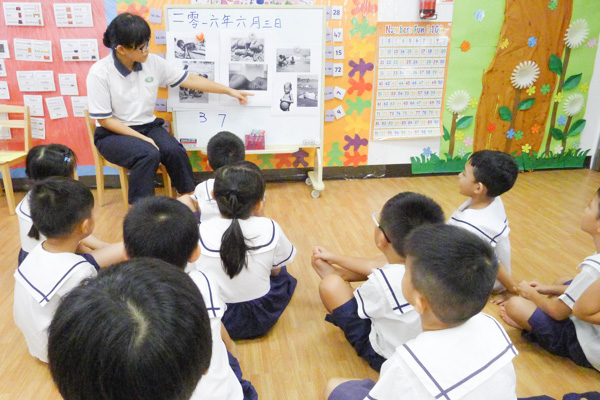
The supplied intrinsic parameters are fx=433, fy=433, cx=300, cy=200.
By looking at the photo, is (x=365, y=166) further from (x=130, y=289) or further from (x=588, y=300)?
(x=130, y=289)

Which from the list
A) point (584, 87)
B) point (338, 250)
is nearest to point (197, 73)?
point (338, 250)

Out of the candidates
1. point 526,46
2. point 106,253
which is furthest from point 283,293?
point 526,46

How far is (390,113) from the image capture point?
3.60 metres

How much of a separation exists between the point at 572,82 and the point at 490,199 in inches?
99.7

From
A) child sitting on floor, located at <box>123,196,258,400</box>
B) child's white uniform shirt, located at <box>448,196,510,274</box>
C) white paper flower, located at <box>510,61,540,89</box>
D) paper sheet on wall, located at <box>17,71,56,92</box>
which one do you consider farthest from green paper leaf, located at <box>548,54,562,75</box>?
paper sheet on wall, located at <box>17,71,56,92</box>

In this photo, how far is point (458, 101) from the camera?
3.64 meters

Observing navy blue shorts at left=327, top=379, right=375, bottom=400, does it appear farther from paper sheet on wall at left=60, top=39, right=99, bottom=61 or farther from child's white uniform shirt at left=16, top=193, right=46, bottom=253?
paper sheet on wall at left=60, top=39, right=99, bottom=61

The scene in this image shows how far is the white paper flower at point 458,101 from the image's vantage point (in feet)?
11.9

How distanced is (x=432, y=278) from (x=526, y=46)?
336cm

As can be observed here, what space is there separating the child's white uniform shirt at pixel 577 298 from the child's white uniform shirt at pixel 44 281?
157 cm

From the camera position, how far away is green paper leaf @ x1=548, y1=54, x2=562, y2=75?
11.9 ft

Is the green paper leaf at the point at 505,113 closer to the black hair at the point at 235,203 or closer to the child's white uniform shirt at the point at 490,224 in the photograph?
the child's white uniform shirt at the point at 490,224

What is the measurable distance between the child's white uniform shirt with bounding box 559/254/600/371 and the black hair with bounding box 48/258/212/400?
1.39m

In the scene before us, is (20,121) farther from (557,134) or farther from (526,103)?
(557,134)
